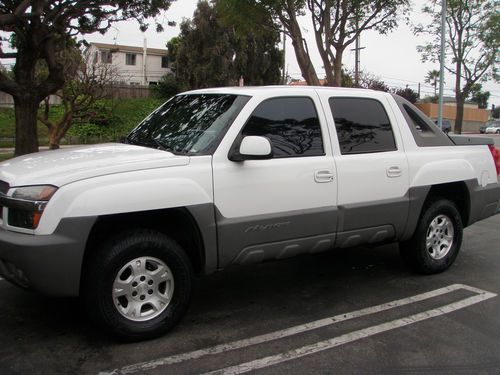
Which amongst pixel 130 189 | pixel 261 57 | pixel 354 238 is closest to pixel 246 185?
pixel 130 189

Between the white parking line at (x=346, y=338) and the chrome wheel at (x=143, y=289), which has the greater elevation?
the chrome wheel at (x=143, y=289)

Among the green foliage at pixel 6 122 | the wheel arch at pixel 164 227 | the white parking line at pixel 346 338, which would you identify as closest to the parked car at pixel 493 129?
the green foliage at pixel 6 122

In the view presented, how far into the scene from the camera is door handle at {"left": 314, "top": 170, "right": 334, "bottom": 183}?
432 centimetres

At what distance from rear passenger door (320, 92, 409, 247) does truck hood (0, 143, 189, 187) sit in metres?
1.53

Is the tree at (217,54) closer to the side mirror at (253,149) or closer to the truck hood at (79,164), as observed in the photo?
the truck hood at (79,164)

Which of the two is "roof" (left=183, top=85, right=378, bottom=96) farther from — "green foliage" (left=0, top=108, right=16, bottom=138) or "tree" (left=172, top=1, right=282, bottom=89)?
"tree" (left=172, top=1, right=282, bottom=89)

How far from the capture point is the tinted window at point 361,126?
4637mm

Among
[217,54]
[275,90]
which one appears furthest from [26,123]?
[217,54]

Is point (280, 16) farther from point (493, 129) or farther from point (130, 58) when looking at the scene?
point (493, 129)

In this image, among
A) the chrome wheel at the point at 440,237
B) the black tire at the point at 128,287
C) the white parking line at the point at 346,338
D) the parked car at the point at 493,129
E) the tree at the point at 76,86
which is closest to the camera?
the white parking line at the point at 346,338

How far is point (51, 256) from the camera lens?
3242 millimetres

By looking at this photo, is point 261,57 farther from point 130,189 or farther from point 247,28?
point 130,189

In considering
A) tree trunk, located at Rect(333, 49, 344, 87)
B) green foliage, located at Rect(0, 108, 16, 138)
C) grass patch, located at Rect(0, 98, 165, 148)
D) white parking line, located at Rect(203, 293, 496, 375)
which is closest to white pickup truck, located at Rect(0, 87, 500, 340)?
white parking line, located at Rect(203, 293, 496, 375)

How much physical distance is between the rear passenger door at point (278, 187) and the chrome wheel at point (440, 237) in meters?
1.45
